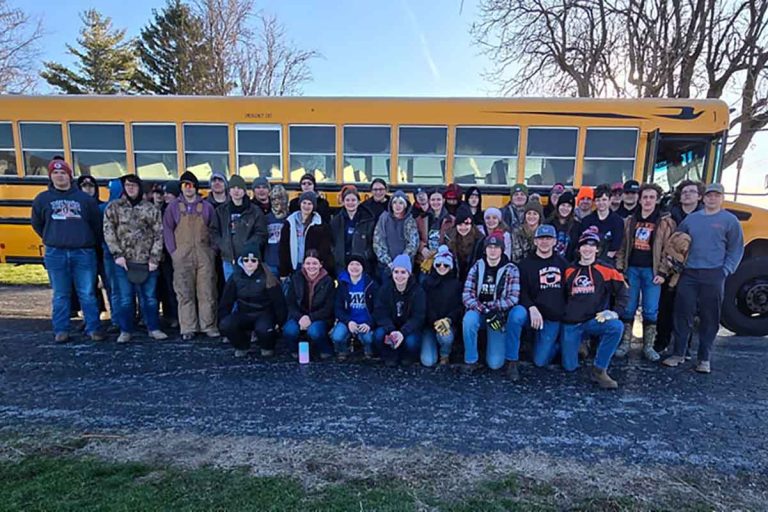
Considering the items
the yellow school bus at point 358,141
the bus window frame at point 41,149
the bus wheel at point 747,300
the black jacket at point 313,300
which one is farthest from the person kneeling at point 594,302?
the bus window frame at point 41,149

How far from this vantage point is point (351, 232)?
495cm

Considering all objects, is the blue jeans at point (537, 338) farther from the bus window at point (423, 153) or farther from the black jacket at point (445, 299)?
the bus window at point (423, 153)

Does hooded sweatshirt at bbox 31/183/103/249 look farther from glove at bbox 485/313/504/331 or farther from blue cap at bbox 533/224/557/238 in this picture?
blue cap at bbox 533/224/557/238

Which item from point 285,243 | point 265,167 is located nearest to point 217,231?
point 285,243

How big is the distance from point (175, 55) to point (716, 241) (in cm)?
2575

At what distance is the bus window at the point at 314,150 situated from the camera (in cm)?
607

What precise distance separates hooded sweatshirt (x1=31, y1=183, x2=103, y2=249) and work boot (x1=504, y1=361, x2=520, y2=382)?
453 centimetres

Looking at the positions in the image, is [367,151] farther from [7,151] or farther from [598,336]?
[7,151]

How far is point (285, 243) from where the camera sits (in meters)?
4.89

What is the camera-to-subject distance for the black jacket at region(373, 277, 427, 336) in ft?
13.9

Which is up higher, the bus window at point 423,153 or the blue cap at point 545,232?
the bus window at point 423,153

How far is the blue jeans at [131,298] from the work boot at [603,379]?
15.1ft

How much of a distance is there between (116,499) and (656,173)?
260 inches

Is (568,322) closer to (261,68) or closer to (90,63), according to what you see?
(261,68)
